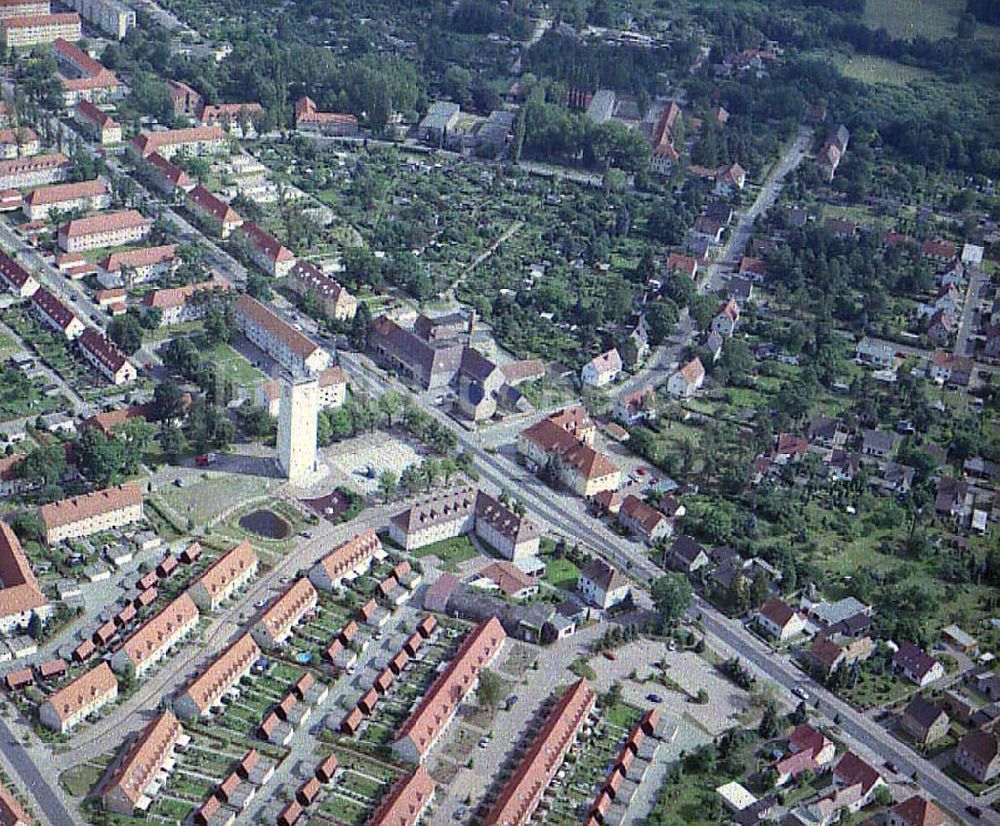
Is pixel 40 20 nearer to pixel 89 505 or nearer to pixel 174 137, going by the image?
pixel 174 137

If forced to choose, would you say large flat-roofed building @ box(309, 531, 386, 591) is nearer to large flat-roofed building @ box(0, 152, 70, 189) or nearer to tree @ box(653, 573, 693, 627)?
tree @ box(653, 573, 693, 627)

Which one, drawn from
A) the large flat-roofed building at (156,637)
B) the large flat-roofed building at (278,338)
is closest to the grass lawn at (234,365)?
the large flat-roofed building at (278,338)

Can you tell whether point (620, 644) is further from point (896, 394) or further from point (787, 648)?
point (896, 394)

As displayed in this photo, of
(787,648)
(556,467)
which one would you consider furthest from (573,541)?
(787,648)

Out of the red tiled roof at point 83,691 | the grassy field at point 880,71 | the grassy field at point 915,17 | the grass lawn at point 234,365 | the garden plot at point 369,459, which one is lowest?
the grass lawn at point 234,365

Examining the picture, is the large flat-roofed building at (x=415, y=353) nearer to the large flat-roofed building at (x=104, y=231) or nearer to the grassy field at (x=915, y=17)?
the large flat-roofed building at (x=104, y=231)

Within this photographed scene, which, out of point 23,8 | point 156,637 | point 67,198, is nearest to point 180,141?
point 67,198
